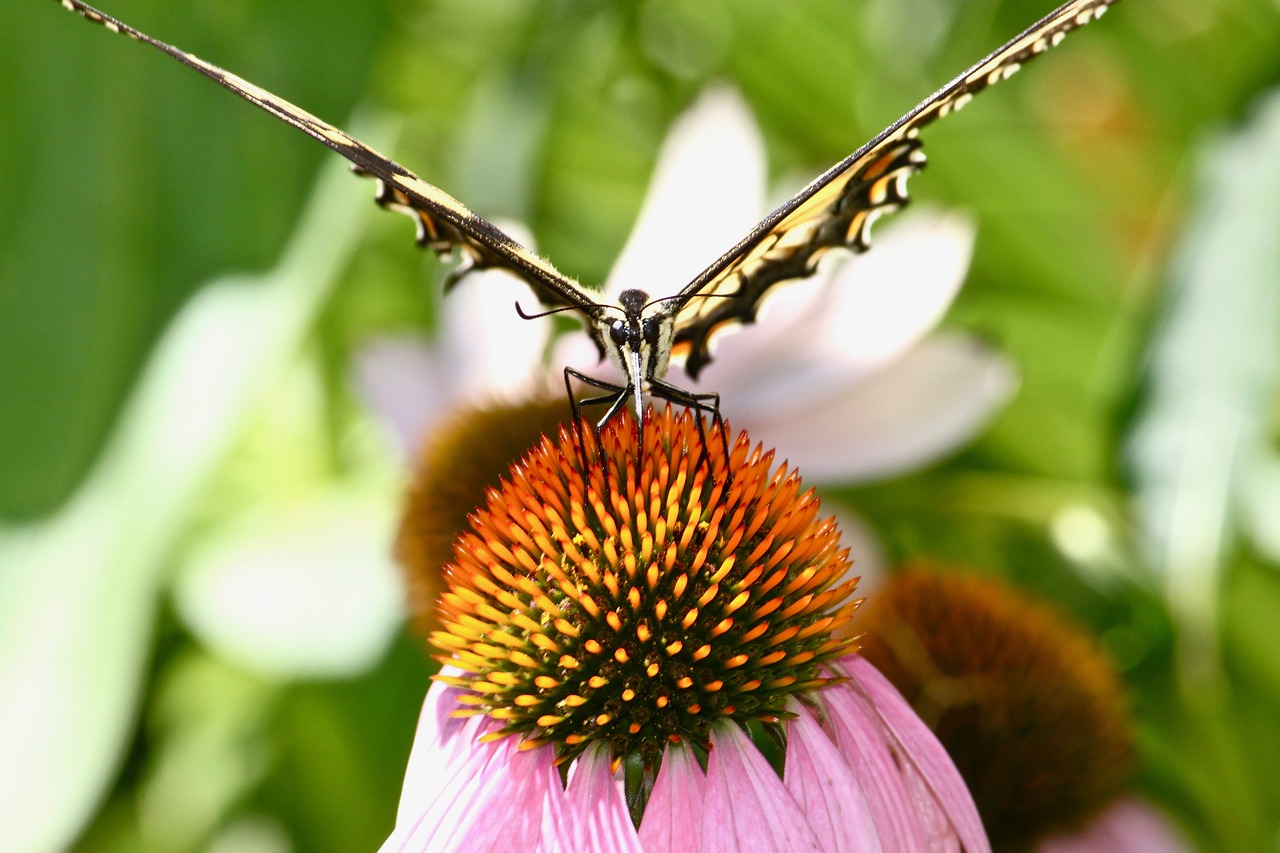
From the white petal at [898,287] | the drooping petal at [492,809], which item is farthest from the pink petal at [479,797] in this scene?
the white petal at [898,287]

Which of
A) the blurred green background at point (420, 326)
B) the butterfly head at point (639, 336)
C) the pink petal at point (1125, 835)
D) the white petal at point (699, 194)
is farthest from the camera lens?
the white petal at point (699, 194)

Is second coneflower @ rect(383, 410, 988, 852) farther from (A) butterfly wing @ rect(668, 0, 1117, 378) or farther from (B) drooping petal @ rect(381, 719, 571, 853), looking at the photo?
(A) butterfly wing @ rect(668, 0, 1117, 378)

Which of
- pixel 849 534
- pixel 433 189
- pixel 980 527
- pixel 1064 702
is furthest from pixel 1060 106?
pixel 433 189

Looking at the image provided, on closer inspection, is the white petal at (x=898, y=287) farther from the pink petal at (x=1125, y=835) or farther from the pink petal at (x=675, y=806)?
the pink petal at (x=675, y=806)

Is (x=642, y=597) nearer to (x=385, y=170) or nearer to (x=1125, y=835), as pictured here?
(x=385, y=170)

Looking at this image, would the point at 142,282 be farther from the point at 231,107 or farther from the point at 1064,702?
the point at 1064,702

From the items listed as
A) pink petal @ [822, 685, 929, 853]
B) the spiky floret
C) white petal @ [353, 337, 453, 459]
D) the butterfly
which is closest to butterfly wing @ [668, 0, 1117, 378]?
the butterfly
